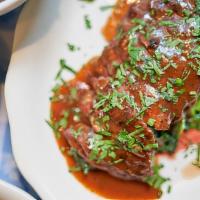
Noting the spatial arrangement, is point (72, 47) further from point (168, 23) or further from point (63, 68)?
point (168, 23)

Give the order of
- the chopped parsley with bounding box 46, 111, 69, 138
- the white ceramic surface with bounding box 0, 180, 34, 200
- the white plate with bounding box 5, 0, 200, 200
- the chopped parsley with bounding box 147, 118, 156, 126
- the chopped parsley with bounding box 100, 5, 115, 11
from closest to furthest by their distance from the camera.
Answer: the white ceramic surface with bounding box 0, 180, 34, 200
the chopped parsley with bounding box 147, 118, 156, 126
the white plate with bounding box 5, 0, 200, 200
the chopped parsley with bounding box 46, 111, 69, 138
the chopped parsley with bounding box 100, 5, 115, 11

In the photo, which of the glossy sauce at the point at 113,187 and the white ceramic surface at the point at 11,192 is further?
the glossy sauce at the point at 113,187

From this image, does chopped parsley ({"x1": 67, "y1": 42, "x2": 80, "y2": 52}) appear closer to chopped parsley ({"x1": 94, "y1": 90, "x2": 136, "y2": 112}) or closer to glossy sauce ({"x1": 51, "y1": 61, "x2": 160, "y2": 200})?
chopped parsley ({"x1": 94, "y1": 90, "x2": 136, "y2": 112})

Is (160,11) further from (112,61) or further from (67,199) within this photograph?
(67,199)

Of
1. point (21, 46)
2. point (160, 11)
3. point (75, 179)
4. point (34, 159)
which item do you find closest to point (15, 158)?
point (34, 159)

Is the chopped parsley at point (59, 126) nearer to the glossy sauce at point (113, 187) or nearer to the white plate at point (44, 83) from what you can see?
the white plate at point (44, 83)

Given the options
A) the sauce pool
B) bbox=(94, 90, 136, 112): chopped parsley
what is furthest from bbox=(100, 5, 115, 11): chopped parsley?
the sauce pool

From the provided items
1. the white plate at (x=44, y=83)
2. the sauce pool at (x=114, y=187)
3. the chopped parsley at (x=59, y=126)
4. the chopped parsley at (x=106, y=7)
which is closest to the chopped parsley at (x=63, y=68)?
the white plate at (x=44, y=83)

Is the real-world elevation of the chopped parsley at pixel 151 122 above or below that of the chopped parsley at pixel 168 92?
below

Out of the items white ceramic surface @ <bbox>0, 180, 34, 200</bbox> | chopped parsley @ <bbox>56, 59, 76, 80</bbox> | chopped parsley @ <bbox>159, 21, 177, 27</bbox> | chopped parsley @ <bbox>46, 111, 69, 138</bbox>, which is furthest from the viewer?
chopped parsley @ <bbox>56, 59, 76, 80</bbox>

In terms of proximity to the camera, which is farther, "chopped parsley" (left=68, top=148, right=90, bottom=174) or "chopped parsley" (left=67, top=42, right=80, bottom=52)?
"chopped parsley" (left=67, top=42, right=80, bottom=52)
